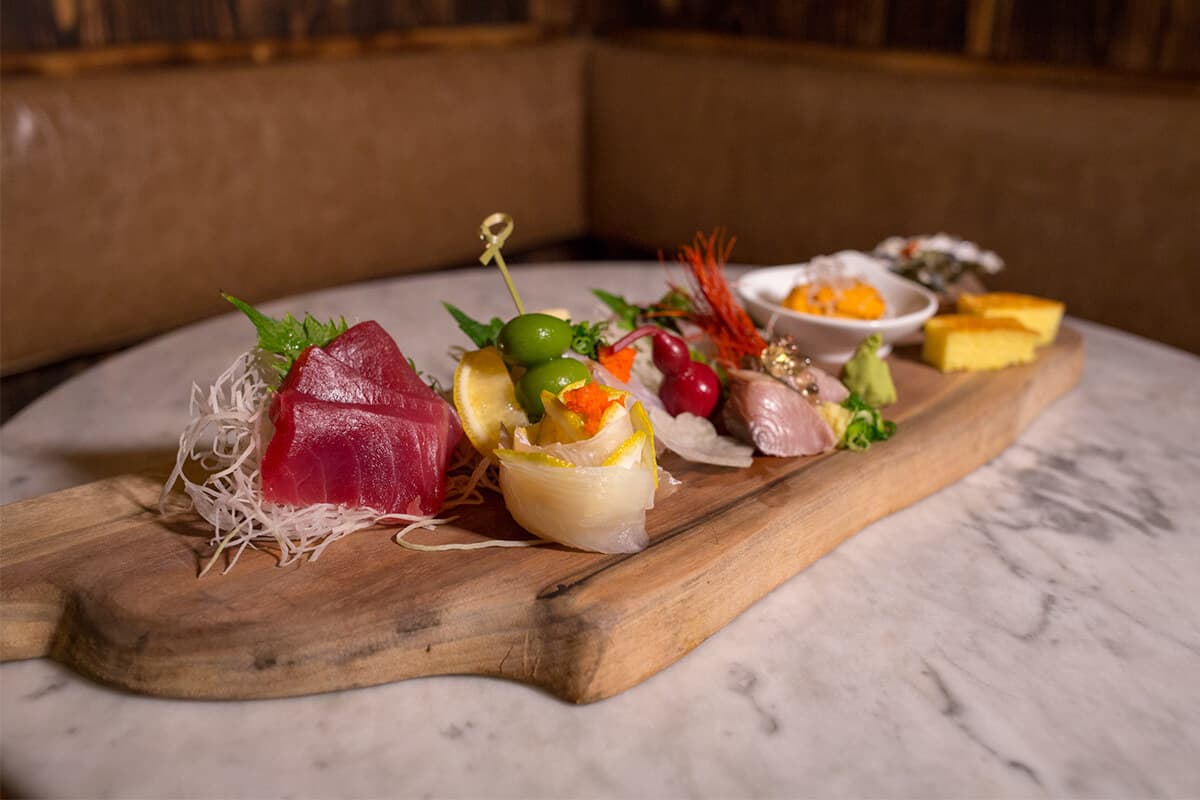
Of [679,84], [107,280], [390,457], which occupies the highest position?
[679,84]

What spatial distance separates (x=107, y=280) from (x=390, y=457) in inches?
74.1

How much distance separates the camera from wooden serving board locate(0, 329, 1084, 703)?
3.45ft

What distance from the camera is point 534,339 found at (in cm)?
130

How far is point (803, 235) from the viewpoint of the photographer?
11.2 ft

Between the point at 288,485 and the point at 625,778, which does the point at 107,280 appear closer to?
the point at 288,485

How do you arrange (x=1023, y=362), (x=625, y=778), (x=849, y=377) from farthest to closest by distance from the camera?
(x=1023, y=362) < (x=849, y=377) < (x=625, y=778)

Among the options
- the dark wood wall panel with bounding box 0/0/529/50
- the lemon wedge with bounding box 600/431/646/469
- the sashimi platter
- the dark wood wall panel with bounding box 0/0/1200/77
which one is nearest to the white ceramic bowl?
the sashimi platter

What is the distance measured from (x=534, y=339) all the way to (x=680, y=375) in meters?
0.28

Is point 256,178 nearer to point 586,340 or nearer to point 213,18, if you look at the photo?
point 213,18

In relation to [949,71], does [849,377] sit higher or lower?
lower

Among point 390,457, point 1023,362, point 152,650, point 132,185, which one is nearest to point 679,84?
point 132,185

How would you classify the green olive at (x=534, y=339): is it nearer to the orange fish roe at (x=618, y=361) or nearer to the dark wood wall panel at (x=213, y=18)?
the orange fish roe at (x=618, y=361)

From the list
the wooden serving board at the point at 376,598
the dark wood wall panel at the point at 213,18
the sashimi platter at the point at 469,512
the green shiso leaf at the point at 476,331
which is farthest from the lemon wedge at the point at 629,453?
the dark wood wall panel at the point at 213,18

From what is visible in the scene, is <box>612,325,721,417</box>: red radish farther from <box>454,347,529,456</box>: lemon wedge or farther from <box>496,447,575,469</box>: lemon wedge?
<box>496,447,575,469</box>: lemon wedge
